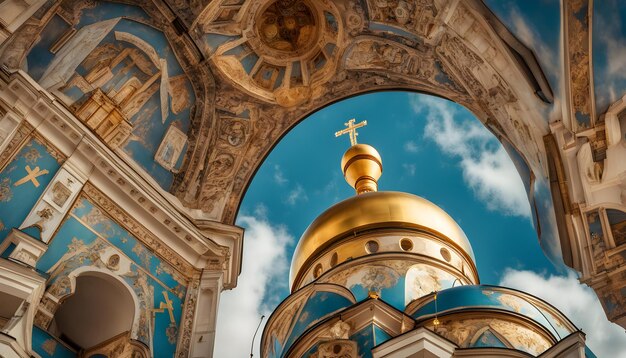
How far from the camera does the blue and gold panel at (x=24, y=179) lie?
8656 mm

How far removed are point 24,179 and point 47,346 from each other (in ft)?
7.00

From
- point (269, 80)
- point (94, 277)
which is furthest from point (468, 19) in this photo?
point (94, 277)

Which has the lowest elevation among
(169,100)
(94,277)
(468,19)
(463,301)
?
(94,277)

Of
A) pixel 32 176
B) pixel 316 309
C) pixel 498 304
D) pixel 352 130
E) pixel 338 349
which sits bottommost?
pixel 338 349

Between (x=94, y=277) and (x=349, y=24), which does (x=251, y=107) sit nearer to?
(x=349, y=24)

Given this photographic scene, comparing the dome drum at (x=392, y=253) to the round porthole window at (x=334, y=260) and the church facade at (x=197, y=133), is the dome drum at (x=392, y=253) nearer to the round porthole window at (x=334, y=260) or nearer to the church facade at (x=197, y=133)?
the round porthole window at (x=334, y=260)

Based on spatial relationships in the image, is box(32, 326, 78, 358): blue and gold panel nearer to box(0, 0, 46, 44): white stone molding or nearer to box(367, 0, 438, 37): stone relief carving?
box(0, 0, 46, 44): white stone molding

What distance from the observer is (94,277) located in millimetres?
9539

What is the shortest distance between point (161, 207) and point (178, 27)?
3.01 meters

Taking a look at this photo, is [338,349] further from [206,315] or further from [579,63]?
[579,63]

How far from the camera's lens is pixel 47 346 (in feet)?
28.7

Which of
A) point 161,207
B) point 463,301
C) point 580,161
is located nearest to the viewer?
point 580,161

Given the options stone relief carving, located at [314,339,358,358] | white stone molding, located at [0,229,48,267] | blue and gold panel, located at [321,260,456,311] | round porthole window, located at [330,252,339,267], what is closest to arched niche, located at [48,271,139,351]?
white stone molding, located at [0,229,48,267]

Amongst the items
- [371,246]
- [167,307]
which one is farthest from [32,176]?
[371,246]
